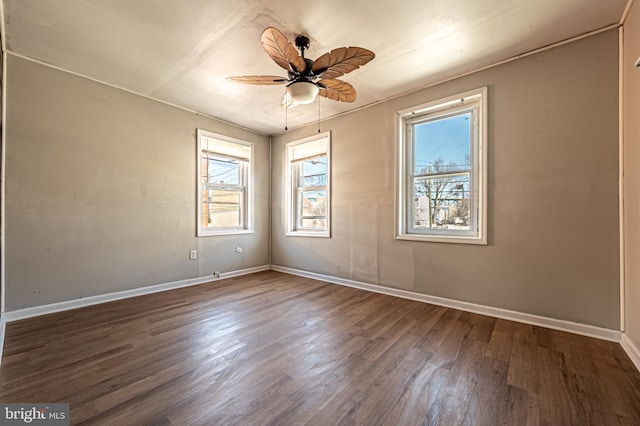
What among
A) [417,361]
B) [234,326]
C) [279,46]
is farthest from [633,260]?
[234,326]

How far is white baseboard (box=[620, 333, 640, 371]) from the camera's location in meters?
1.81

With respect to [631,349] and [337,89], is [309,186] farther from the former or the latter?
[631,349]

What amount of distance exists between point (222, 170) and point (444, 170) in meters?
3.52

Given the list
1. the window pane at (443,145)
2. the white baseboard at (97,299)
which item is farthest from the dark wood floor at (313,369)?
the window pane at (443,145)

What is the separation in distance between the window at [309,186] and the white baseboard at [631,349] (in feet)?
10.5

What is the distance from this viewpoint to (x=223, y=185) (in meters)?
4.46

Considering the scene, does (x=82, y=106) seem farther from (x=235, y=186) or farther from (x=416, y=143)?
(x=416, y=143)

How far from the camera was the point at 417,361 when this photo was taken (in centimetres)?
188

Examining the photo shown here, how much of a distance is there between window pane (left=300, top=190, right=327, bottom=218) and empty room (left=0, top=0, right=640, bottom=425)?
2.03ft

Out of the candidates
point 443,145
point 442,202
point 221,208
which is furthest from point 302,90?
point 221,208

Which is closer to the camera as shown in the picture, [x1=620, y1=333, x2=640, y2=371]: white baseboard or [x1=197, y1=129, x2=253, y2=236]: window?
[x1=620, y1=333, x2=640, y2=371]: white baseboard

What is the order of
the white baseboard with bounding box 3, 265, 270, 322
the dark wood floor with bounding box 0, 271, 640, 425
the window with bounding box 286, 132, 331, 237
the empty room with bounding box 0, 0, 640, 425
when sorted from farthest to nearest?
the window with bounding box 286, 132, 331, 237 < the white baseboard with bounding box 3, 265, 270, 322 < the empty room with bounding box 0, 0, 640, 425 < the dark wood floor with bounding box 0, 271, 640, 425

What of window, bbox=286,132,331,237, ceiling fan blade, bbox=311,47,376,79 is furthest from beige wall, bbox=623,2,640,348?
window, bbox=286,132,331,237

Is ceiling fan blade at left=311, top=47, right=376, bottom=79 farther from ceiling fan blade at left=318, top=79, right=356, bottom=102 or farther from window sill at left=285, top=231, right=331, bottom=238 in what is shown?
window sill at left=285, top=231, right=331, bottom=238
